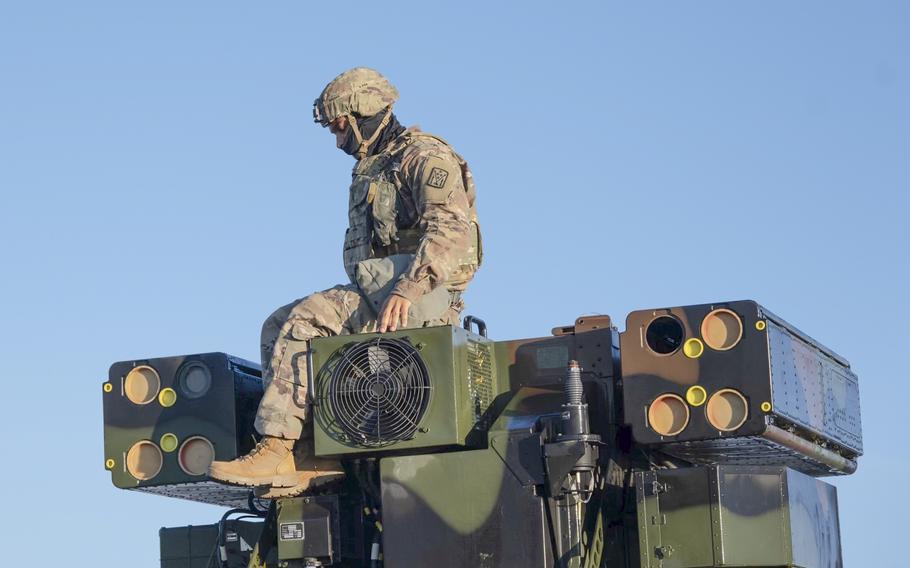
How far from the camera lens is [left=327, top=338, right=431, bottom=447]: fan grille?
12.7m

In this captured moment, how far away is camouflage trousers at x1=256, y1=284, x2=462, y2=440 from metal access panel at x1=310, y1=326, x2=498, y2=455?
0.66 ft

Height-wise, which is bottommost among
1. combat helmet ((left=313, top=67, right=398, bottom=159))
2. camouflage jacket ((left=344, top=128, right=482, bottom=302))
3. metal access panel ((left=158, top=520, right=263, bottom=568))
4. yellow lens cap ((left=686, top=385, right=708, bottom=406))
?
metal access panel ((left=158, top=520, right=263, bottom=568))

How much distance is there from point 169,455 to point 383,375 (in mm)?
2119

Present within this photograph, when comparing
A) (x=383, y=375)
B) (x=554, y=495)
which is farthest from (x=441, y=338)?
(x=554, y=495)

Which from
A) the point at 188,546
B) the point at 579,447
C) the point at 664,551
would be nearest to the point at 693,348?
the point at 579,447

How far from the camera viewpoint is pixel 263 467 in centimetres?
1313

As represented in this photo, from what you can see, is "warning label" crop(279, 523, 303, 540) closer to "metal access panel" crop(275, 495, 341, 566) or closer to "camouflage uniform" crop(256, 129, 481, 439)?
"metal access panel" crop(275, 495, 341, 566)

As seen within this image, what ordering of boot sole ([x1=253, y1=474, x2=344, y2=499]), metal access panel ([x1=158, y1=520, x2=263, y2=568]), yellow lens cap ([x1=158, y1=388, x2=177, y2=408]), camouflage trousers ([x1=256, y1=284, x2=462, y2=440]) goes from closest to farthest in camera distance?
camouflage trousers ([x1=256, y1=284, x2=462, y2=440]), boot sole ([x1=253, y1=474, x2=344, y2=499]), yellow lens cap ([x1=158, y1=388, x2=177, y2=408]), metal access panel ([x1=158, y1=520, x2=263, y2=568])

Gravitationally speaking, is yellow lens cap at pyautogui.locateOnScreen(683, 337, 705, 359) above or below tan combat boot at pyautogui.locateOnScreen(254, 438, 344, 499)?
above

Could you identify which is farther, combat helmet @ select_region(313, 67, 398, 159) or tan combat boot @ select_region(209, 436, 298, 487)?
combat helmet @ select_region(313, 67, 398, 159)

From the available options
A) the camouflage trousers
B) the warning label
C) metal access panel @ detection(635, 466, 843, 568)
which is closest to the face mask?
the camouflage trousers

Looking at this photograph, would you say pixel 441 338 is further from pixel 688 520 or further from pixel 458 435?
pixel 688 520

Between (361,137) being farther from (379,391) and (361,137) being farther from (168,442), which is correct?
(168,442)

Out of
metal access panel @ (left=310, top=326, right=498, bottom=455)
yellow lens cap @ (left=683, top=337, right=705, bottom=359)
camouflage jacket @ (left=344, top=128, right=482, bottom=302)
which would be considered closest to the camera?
yellow lens cap @ (left=683, top=337, right=705, bottom=359)
